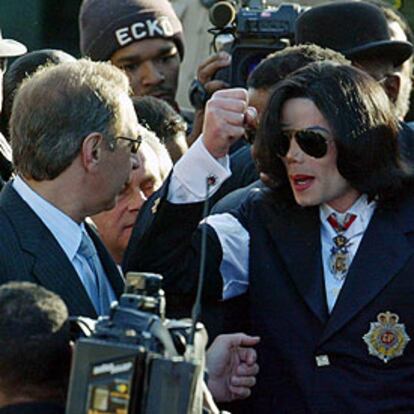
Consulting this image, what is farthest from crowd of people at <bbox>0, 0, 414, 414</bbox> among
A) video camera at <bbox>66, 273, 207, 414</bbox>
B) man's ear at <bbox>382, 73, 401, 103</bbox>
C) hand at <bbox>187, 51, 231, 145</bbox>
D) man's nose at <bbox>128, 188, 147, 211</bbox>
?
hand at <bbox>187, 51, 231, 145</bbox>

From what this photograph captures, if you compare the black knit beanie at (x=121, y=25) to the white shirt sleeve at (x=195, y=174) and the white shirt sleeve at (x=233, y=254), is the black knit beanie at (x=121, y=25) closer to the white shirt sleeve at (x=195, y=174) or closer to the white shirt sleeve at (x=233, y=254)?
the white shirt sleeve at (x=233, y=254)

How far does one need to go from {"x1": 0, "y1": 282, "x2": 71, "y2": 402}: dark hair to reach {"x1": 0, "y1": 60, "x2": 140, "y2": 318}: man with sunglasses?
0.56 meters

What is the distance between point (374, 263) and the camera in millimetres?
4113

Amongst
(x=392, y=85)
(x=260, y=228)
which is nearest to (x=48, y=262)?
(x=260, y=228)

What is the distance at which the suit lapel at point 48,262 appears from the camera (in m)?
3.77

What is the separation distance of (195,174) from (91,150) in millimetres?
283

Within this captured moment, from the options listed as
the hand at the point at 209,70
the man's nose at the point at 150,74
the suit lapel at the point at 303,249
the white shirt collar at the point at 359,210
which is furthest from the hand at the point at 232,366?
the man's nose at the point at 150,74

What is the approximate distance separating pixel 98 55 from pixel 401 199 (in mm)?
2496

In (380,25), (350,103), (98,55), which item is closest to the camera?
(350,103)

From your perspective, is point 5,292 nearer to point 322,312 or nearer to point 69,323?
point 69,323

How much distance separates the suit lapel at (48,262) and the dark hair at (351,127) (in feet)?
2.46

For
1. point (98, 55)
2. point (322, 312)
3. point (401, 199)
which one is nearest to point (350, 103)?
point (401, 199)

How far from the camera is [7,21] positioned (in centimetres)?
867

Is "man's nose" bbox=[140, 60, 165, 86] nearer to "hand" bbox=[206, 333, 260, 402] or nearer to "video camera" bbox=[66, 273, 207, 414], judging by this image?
"hand" bbox=[206, 333, 260, 402]
